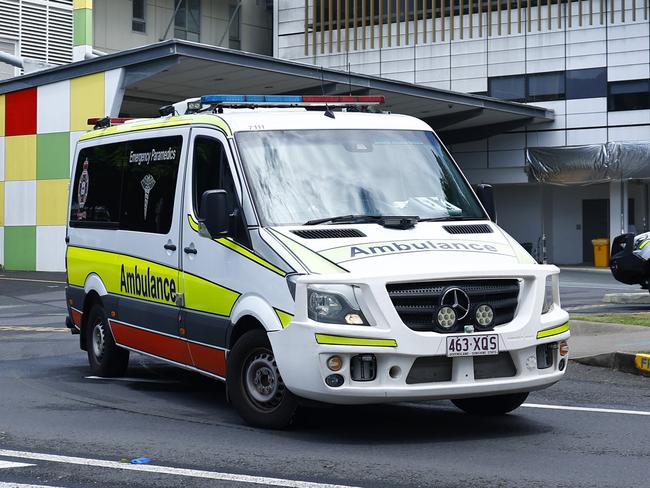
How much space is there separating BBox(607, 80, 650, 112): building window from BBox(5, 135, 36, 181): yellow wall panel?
827 inches

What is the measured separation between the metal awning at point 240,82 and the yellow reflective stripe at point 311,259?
1737cm

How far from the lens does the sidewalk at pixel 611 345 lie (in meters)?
11.6

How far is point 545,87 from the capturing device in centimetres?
4409

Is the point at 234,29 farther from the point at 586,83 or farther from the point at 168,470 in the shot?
the point at 168,470

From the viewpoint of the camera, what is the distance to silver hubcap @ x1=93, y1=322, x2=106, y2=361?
452 inches

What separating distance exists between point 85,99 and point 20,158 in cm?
312

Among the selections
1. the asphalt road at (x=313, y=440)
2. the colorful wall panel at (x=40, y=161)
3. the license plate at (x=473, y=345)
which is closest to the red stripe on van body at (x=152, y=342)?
the asphalt road at (x=313, y=440)

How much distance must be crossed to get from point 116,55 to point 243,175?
20909 millimetres

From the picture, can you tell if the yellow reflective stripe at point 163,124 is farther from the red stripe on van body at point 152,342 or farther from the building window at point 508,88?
the building window at point 508,88

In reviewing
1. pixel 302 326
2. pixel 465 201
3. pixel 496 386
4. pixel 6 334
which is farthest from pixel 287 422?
pixel 6 334

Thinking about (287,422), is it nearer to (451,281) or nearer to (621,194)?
(451,281)


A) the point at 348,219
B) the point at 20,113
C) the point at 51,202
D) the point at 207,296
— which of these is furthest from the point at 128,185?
the point at 20,113

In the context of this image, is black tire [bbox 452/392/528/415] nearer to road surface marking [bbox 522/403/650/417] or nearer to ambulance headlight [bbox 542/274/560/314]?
road surface marking [bbox 522/403/650/417]

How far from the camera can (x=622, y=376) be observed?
1138 cm
